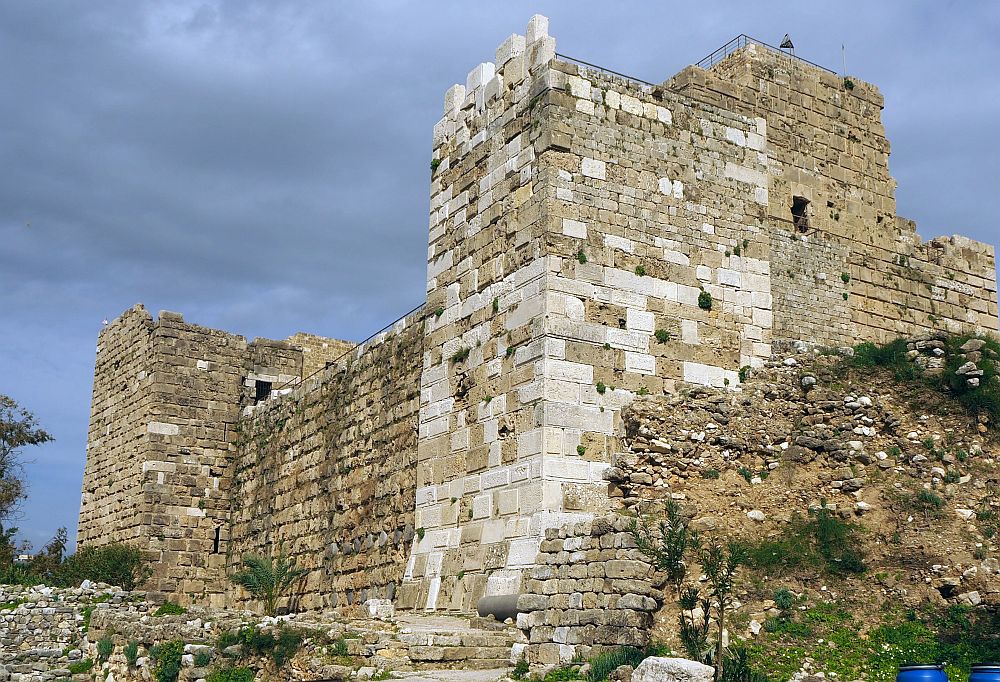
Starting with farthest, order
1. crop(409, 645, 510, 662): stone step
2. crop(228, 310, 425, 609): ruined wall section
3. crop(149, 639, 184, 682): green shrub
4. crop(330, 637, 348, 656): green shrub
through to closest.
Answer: crop(228, 310, 425, 609): ruined wall section → crop(149, 639, 184, 682): green shrub → crop(409, 645, 510, 662): stone step → crop(330, 637, 348, 656): green shrub

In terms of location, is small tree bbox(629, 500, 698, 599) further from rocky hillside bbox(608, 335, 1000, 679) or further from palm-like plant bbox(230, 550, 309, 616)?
palm-like plant bbox(230, 550, 309, 616)

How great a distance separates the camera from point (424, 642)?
12.8 meters

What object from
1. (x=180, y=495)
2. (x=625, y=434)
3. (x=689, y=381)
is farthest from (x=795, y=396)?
(x=180, y=495)

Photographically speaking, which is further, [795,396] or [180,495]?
[180,495]

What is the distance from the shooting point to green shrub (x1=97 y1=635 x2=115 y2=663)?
16.9m

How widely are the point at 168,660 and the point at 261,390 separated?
11671 mm

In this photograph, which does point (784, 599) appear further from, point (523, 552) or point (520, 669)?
point (523, 552)

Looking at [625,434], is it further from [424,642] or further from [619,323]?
[424,642]

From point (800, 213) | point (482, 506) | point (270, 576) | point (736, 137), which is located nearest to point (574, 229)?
point (736, 137)

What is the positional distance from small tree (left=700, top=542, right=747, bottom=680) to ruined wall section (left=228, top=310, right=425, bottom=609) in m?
5.33

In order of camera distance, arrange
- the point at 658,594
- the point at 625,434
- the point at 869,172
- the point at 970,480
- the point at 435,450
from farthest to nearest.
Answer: the point at 869,172, the point at 435,450, the point at 625,434, the point at 970,480, the point at 658,594

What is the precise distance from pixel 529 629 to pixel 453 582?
227 centimetres

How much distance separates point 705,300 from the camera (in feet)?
50.7

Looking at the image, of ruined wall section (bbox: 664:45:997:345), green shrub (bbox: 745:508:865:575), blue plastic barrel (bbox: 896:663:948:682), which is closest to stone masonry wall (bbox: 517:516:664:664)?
green shrub (bbox: 745:508:865:575)
